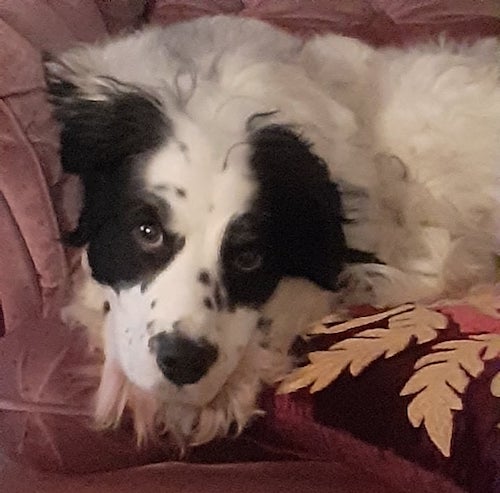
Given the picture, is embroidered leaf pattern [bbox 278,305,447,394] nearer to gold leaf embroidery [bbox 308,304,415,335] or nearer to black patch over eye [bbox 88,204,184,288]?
gold leaf embroidery [bbox 308,304,415,335]

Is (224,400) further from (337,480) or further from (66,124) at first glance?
(66,124)

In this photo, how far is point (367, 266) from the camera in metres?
1.39

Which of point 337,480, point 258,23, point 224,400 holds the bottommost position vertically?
point 337,480

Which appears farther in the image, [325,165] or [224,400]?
[325,165]

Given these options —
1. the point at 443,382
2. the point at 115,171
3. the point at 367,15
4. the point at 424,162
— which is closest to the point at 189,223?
the point at 115,171

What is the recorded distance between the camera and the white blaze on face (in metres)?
1.17

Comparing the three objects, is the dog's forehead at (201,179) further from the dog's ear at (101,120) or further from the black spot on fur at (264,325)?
the black spot on fur at (264,325)

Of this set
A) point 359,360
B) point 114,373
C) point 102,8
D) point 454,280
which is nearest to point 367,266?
point 454,280

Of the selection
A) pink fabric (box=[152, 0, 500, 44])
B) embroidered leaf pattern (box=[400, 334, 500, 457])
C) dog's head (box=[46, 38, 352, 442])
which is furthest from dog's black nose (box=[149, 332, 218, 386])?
pink fabric (box=[152, 0, 500, 44])

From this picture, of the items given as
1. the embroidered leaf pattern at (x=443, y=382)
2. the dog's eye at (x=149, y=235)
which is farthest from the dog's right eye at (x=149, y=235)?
the embroidered leaf pattern at (x=443, y=382)

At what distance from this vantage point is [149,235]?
1231 millimetres

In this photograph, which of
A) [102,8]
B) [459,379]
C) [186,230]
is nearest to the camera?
[459,379]

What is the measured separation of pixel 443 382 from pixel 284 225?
304mm

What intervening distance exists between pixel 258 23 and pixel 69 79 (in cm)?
35
